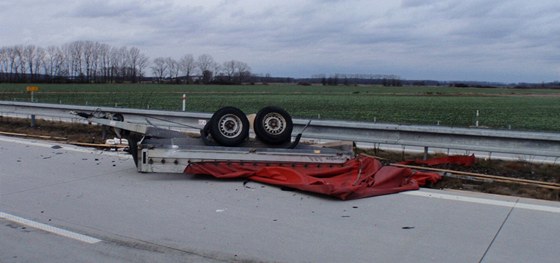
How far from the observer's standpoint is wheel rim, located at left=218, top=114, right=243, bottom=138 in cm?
819

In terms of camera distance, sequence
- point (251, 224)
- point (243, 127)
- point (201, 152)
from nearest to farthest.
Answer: point (251, 224) → point (201, 152) → point (243, 127)

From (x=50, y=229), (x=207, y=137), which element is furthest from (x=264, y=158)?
(x=50, y=229)

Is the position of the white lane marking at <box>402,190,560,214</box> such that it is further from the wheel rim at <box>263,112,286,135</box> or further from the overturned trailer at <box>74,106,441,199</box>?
the wheel rim at <box>263,112,286,135</box>

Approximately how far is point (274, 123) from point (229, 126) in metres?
0.69

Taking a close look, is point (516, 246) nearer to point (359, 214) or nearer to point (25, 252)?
point (359, 214)

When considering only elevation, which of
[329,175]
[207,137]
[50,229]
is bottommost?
[50,229]

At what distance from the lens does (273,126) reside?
833 cm

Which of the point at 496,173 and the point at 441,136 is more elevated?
the point at 441,136

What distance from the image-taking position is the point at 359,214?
20.0 ft

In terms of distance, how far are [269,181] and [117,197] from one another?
1.99 metres

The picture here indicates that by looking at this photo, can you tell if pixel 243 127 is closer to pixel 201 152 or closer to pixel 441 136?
pixel 201 152

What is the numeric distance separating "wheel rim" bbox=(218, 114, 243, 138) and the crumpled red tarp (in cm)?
62

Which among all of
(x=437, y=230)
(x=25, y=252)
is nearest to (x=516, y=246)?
(x=437, y=230)

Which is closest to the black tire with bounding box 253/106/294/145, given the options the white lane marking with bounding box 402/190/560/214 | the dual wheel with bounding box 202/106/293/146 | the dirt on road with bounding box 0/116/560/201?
the dual wheel with bounding box 202/106/293/146
